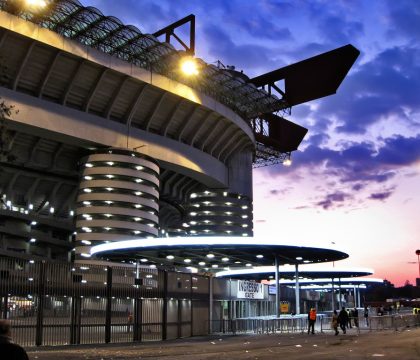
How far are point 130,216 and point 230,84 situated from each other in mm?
28423

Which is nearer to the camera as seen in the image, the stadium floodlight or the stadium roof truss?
the stadium floodlight

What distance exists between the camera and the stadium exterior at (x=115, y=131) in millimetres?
68062

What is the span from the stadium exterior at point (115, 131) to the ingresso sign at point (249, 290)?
97.3 inches

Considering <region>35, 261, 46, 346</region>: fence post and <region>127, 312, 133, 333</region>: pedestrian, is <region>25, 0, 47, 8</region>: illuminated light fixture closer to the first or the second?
<region>127, 312, 133, 333</region>: pedestrian

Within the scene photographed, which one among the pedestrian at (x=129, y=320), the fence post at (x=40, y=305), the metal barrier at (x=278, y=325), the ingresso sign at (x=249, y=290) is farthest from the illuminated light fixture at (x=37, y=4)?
the fence post at (x=40, y=305)

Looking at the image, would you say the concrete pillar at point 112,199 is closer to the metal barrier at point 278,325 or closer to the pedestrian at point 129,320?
the metal barrier at point 278,325

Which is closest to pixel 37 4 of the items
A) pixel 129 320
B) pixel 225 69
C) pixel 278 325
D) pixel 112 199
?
pixel 112 199

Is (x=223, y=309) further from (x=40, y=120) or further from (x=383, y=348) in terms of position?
(x=40, y=120)

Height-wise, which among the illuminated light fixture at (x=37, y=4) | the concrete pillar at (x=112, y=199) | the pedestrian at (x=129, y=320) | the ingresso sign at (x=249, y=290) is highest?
the illuminated light fixture at (x=37, y=4)

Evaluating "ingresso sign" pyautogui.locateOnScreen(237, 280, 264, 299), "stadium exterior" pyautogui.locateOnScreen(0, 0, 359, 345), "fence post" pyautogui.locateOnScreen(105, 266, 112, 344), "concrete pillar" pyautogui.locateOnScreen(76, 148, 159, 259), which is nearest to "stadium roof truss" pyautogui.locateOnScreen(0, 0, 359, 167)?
"stadium exterior" pyautogui.locateOnScreen(0, 0, 359, 345)

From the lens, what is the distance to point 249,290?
47469 mm

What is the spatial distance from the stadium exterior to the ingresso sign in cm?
247

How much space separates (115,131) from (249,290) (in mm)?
42148

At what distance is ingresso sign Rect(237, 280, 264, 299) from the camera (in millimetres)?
45219
